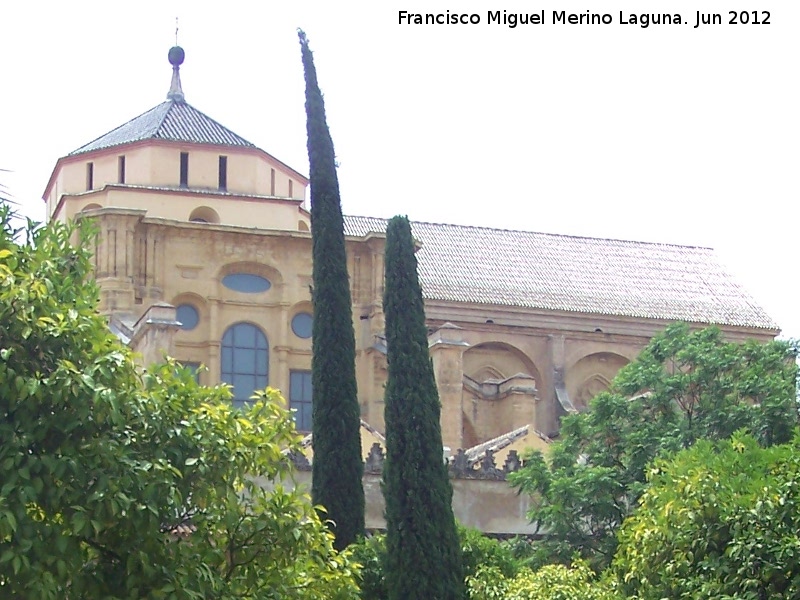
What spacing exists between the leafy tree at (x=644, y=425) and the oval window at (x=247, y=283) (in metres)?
13.4

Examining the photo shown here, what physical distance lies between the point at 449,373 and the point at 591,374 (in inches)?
301

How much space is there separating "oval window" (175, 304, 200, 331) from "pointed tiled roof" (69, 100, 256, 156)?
397cm

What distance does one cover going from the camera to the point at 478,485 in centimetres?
2917

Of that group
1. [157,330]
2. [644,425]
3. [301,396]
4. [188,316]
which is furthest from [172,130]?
[644,425]

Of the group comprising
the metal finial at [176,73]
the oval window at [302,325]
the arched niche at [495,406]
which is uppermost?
the metal finial at [176,73]

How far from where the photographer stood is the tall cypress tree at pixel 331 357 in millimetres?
21922

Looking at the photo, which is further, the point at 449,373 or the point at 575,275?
the point at 575,275

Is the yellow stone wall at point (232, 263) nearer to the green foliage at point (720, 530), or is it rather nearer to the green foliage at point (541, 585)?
the green foliage at point (541, 585)

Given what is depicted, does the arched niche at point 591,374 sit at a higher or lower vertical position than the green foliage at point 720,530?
higher

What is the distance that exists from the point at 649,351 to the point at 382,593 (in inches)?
307

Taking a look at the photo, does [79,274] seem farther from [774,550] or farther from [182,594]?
[774,550]

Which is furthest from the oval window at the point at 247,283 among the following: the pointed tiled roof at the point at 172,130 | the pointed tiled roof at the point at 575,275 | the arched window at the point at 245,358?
the pointed tiled roof at the point at 575,275

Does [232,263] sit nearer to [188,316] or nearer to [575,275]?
[188,316]

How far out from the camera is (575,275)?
147ft
